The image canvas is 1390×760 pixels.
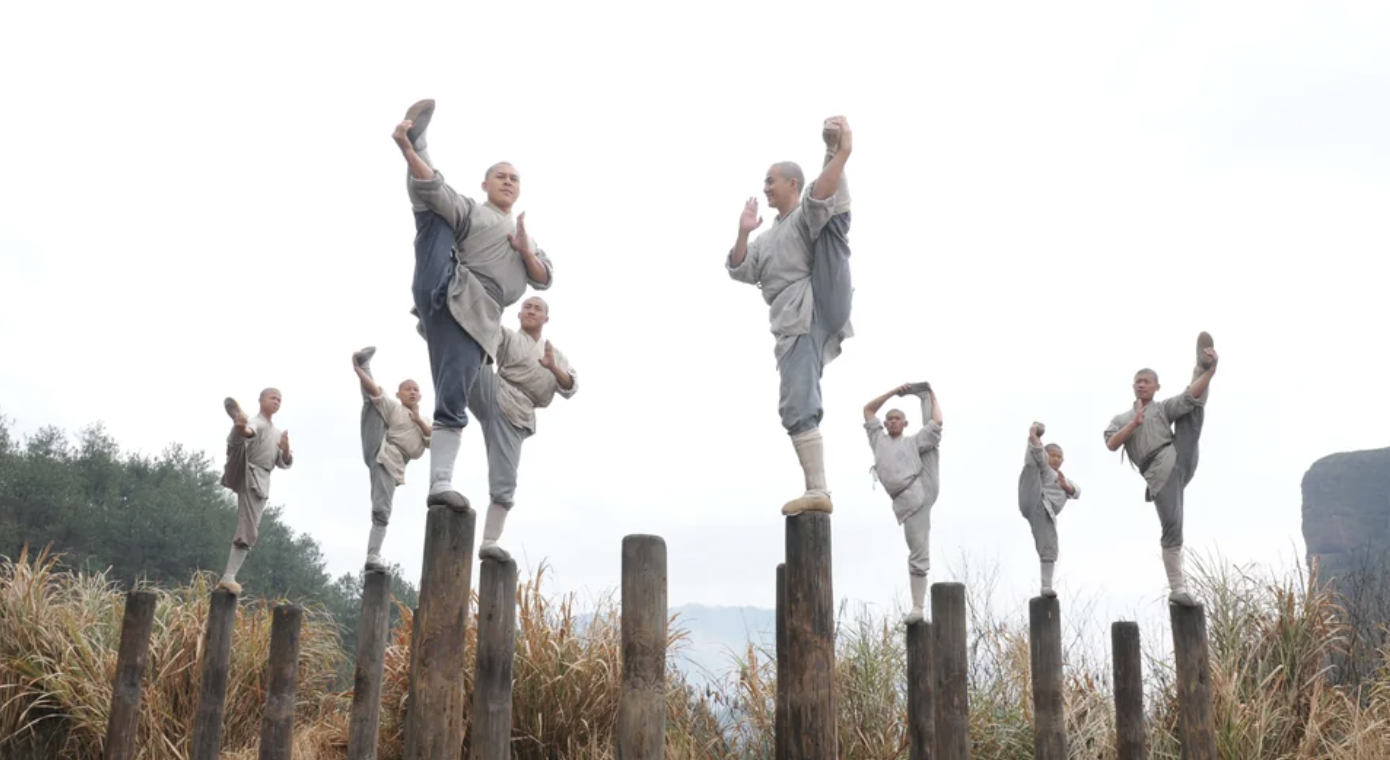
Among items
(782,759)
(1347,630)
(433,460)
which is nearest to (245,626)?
(433,460)

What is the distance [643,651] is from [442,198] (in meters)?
2.37

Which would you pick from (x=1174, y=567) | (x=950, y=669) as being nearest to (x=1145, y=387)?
(x=1174, y=567)

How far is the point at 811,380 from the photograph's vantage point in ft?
19.5

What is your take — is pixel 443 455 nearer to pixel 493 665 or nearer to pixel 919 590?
pixel 493 665

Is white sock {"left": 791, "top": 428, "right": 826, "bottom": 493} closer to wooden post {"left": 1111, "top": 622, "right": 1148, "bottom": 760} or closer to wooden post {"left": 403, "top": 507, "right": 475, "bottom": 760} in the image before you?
wooden post {"left": 403, "top": 507, "right": 475, "bottom": 760}

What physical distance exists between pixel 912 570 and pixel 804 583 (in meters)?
4.04

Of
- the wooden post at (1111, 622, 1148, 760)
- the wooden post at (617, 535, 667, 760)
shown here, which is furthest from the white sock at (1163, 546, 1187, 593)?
the wooden post at (617, 535, 667, 760)

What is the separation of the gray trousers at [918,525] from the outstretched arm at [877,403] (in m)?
0.60

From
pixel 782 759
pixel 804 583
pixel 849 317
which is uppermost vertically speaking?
pixel 849 317

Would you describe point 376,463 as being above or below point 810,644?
above

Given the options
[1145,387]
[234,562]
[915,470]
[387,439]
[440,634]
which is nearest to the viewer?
[440,634]

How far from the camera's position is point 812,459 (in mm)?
5785

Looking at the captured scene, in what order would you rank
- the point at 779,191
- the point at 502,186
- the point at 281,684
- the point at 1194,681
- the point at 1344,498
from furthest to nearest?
1. the point at 1344,498
2. the point at 281,684
3. the point at 1194,681
4. the point at 502,186
5. the point at 779,191

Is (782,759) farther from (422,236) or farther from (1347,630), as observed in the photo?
(1347,630)
